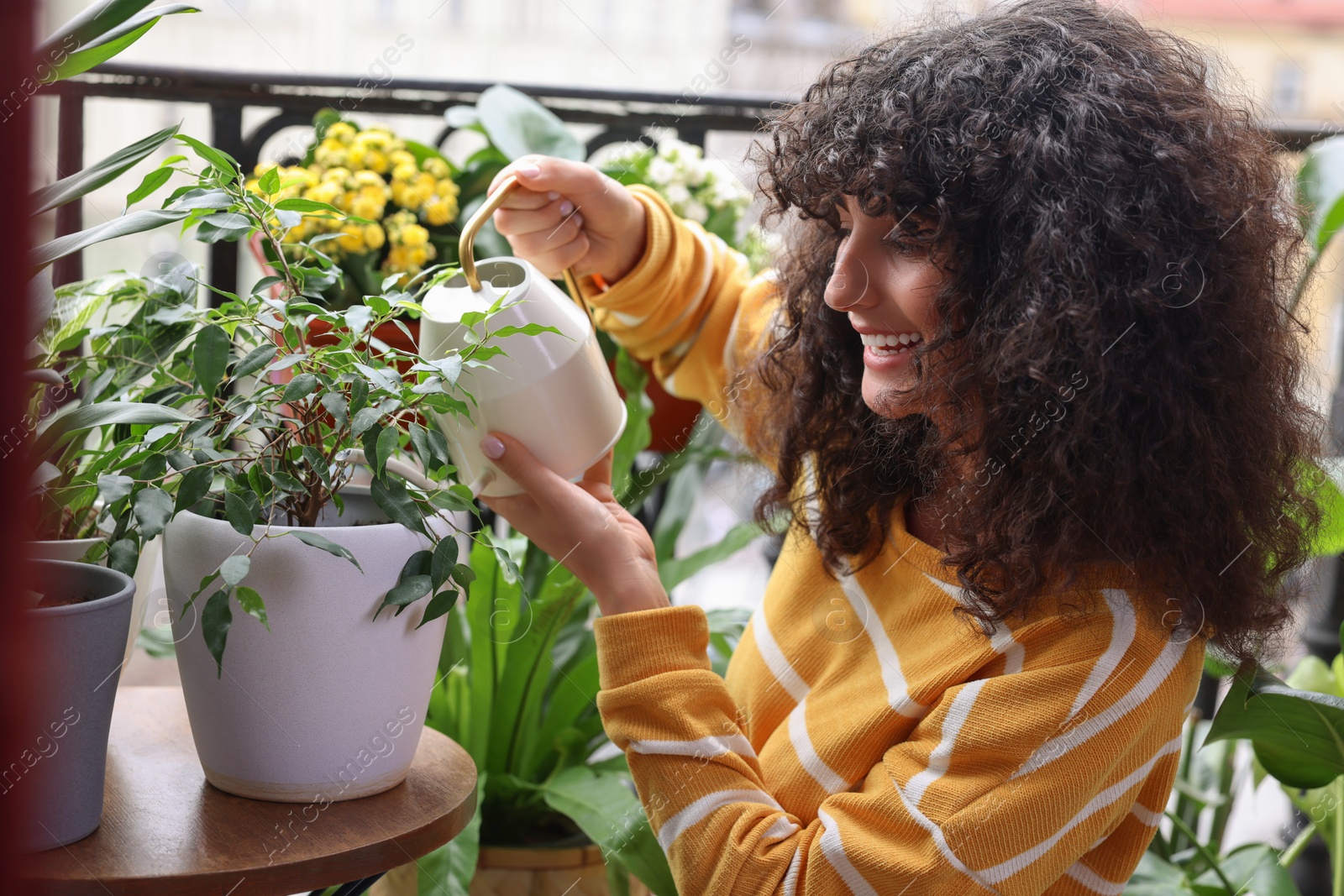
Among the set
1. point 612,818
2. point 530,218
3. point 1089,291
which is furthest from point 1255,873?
point 530,218

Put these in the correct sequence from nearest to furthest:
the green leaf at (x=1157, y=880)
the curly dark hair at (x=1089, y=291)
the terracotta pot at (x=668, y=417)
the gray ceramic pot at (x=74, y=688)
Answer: the gray ceramic pot at (x=74, y=688) < the curly dark hair at (x=1089, y=291) < the green leaf at (x=1157, y=880) < the terracotta pot at (x=668, y=417)

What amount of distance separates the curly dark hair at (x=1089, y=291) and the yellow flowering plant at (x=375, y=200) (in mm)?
523

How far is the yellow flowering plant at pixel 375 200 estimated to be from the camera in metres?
1.16

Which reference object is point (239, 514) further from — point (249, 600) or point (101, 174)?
point (101, 174)

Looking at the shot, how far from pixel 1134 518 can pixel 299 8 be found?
2826mm

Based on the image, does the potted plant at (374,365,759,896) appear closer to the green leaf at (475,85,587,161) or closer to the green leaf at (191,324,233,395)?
the green leaf at (475,85,587,161)

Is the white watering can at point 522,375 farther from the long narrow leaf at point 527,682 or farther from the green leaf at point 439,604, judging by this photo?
the long narrow leaf at point 527,682

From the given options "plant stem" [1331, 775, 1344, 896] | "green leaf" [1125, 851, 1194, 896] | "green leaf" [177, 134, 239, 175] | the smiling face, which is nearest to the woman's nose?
the smiling face

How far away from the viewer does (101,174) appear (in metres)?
0.57

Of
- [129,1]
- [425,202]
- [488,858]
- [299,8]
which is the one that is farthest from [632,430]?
[299,8]

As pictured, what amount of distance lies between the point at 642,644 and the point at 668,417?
54 cm

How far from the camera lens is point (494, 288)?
0.77m

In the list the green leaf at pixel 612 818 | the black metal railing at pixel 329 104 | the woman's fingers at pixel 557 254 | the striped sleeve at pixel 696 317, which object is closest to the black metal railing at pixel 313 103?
the black metal railing at pixel 329 104

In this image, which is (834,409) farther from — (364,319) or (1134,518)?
(364,319)
